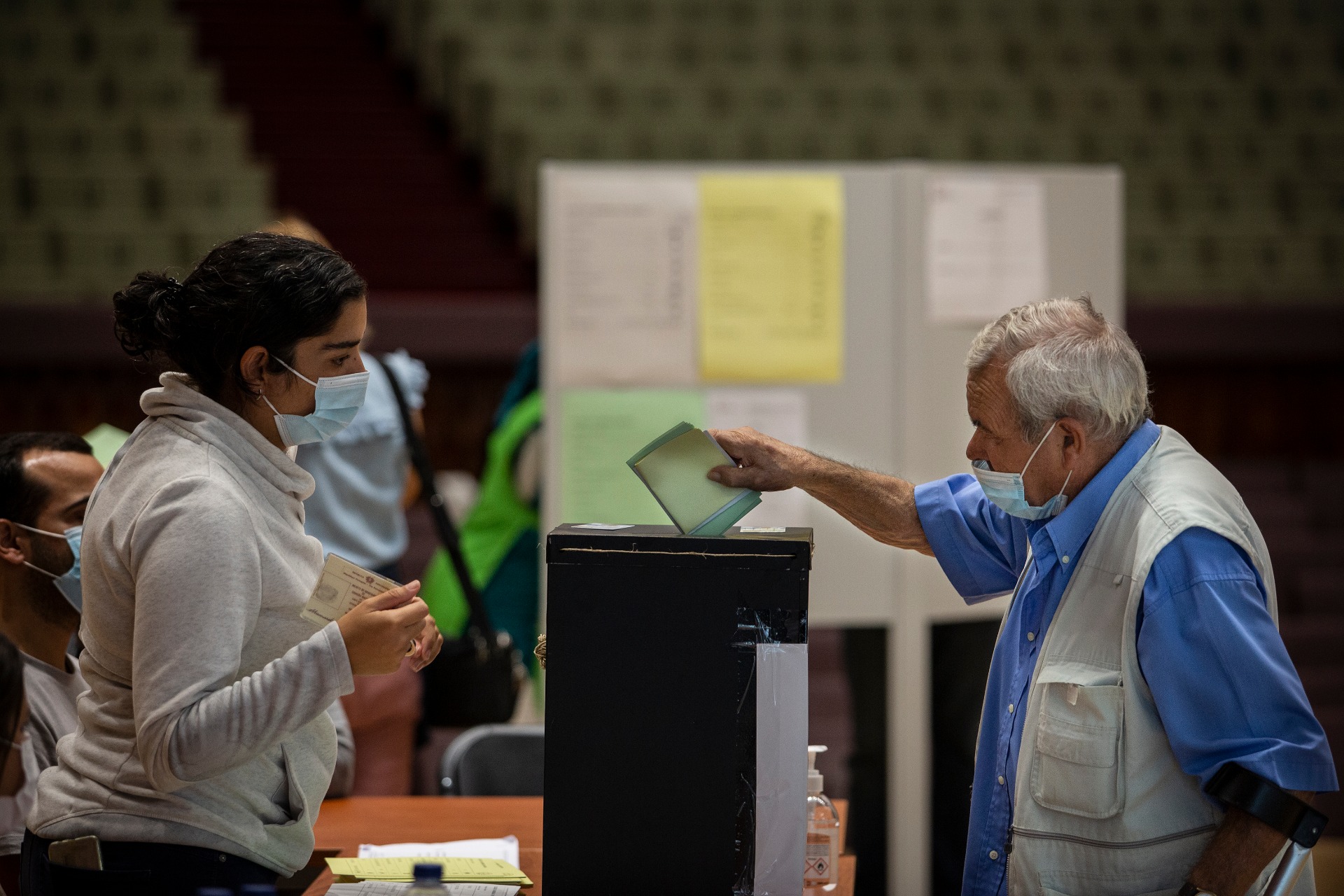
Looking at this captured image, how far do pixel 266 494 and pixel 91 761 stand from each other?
1.16 feet

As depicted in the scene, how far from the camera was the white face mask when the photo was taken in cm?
190

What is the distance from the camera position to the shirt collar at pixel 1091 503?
5.20 ft

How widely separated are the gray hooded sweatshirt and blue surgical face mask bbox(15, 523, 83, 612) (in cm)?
43

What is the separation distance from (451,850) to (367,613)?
61cm

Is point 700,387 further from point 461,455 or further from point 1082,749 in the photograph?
point 461,455

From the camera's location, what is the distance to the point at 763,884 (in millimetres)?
1407

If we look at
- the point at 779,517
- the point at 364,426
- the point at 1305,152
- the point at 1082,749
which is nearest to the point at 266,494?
the point at 1082,749

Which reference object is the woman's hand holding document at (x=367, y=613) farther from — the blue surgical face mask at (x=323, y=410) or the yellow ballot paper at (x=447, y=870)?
the yellow ballot paper at (x=447, y=870)

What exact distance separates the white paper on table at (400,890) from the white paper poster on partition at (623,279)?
4.79 feet

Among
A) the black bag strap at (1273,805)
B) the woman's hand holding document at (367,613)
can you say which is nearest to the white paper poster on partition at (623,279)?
the woman's hand holding document at (367,613)

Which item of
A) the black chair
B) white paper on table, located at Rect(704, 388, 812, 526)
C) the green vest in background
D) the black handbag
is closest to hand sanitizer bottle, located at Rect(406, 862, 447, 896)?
the black chair

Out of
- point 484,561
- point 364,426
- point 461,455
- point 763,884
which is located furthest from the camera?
point 461,455

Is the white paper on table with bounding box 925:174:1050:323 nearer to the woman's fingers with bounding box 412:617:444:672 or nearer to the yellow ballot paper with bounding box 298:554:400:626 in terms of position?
the woman's fingers with bounding box 412:617:444:672

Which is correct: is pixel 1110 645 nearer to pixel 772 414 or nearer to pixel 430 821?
pixel 430 821
